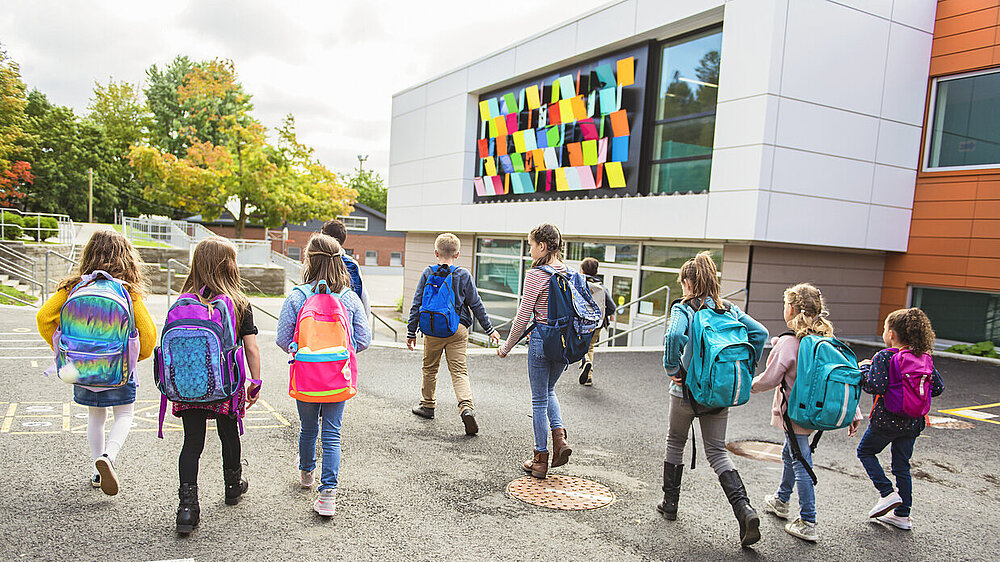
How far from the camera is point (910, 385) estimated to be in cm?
396

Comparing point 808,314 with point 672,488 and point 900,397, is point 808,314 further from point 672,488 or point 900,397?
Result: point 672,488

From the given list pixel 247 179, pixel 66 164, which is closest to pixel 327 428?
pixel 247 179

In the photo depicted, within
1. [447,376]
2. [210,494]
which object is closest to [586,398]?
[447,376]

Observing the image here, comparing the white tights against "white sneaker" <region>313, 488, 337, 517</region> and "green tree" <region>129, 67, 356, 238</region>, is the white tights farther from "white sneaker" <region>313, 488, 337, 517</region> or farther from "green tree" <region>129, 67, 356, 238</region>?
"green tree" <region>129, 67, 356, 238</region>

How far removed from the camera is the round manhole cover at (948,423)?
270 inches

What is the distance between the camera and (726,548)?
12.1 feet

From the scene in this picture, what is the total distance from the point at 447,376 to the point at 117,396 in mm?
4675

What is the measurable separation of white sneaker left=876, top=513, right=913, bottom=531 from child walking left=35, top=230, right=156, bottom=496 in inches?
194

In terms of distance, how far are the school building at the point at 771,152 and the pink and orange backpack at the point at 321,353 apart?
30.4 feet

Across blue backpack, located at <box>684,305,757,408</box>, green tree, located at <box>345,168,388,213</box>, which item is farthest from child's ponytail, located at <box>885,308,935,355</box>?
green tree, located at <box>345,168,388,213</box>

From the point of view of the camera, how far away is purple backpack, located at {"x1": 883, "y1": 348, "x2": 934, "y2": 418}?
3959 millimetres

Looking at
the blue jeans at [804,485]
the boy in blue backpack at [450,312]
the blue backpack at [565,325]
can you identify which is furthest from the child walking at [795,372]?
the boy in blue backpack at [450,312]

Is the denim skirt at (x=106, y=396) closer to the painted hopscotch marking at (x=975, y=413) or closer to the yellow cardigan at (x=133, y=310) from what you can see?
the yellow cardigan at (x=133, y=310)

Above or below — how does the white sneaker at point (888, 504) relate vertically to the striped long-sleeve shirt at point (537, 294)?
below
